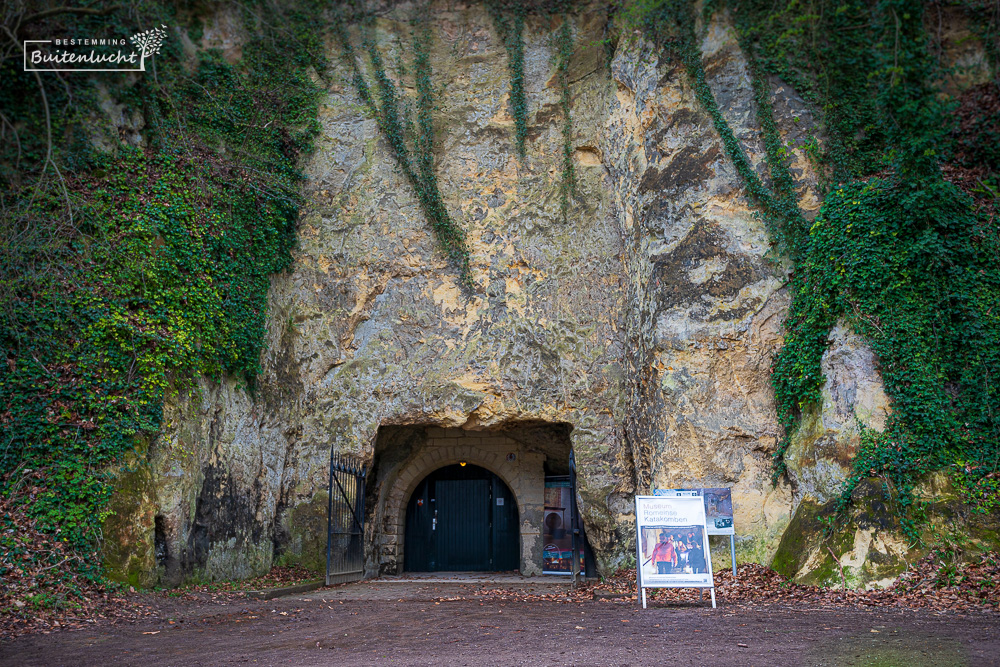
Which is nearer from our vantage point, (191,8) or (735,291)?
(735,291)

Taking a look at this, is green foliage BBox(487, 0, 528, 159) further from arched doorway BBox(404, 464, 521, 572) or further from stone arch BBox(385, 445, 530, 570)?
arched doorway BBox(404, 464, 521, 572)

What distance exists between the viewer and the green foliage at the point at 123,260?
23.6ft

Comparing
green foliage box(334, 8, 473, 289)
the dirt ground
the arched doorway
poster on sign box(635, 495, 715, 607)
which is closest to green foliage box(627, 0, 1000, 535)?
poster on sign box(635, 495, 715, 607)

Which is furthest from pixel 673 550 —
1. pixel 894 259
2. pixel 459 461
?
pixel 459 461

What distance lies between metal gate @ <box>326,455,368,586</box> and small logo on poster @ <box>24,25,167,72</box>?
20.1 feet

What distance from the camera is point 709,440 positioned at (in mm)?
8875

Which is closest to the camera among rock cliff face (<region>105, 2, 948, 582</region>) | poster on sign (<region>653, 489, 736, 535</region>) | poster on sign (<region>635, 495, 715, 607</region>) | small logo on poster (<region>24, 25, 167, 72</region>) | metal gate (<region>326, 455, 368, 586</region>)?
poster on sign (<region>635, 495, 715, 607</region>)

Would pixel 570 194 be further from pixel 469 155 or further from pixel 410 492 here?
pixel 410 492

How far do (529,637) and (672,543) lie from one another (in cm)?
213

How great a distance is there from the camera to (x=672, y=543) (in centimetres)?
656

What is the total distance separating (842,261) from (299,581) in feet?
28.0

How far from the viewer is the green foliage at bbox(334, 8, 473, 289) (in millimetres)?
11331

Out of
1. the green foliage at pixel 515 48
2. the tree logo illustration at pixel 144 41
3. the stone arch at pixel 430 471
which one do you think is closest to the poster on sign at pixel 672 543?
the stone arch at pixel 430 471

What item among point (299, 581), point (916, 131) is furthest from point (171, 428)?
point (916, 131)
